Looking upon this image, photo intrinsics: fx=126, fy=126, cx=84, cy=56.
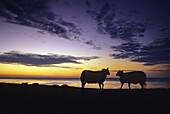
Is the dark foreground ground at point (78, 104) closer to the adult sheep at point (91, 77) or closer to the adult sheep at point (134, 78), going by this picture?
the adult sheep at point (91, 77)

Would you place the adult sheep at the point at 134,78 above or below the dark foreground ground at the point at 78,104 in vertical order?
above

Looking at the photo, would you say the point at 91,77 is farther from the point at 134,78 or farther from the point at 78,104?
the point at 78,104

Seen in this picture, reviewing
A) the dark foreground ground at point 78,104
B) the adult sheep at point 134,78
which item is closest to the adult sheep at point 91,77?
the adult sheep at point 134,78

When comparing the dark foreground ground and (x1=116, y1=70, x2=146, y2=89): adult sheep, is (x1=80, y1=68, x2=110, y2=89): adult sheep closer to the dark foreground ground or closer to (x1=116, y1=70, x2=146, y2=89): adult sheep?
(x1=116, y1=70, x2=146, y2=89): adult sheep

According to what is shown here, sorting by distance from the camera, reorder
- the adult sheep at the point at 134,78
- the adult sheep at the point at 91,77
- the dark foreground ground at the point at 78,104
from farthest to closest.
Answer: the adult sheep at the point at 134,78, the adult sheep at the point at 91,77, the dark foreground ground at the point at 78,104

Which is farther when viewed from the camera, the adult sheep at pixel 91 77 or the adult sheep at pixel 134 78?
the adult sheep at pixel 134 78

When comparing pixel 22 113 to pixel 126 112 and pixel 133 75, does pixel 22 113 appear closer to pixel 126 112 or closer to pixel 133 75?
pixel 126 112

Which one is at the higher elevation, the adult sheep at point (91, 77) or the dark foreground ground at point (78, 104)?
the adult sheep at point (91, 77)

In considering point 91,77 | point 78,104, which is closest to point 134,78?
point 91,77

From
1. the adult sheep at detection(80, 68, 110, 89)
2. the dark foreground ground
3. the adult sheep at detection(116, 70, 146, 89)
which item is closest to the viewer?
the dark foreground ground

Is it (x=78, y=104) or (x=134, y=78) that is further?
(x=134, y=78)

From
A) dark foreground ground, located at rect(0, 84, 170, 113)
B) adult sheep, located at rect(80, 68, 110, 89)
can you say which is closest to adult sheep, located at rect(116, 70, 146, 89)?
adult sheep, located at rect(80, 68, 110, 89)

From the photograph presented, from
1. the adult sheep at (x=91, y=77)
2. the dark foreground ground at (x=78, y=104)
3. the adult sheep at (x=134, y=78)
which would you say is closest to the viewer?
the dark foreground ground at (x=78, y=104)

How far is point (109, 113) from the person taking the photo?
656 centimetres
